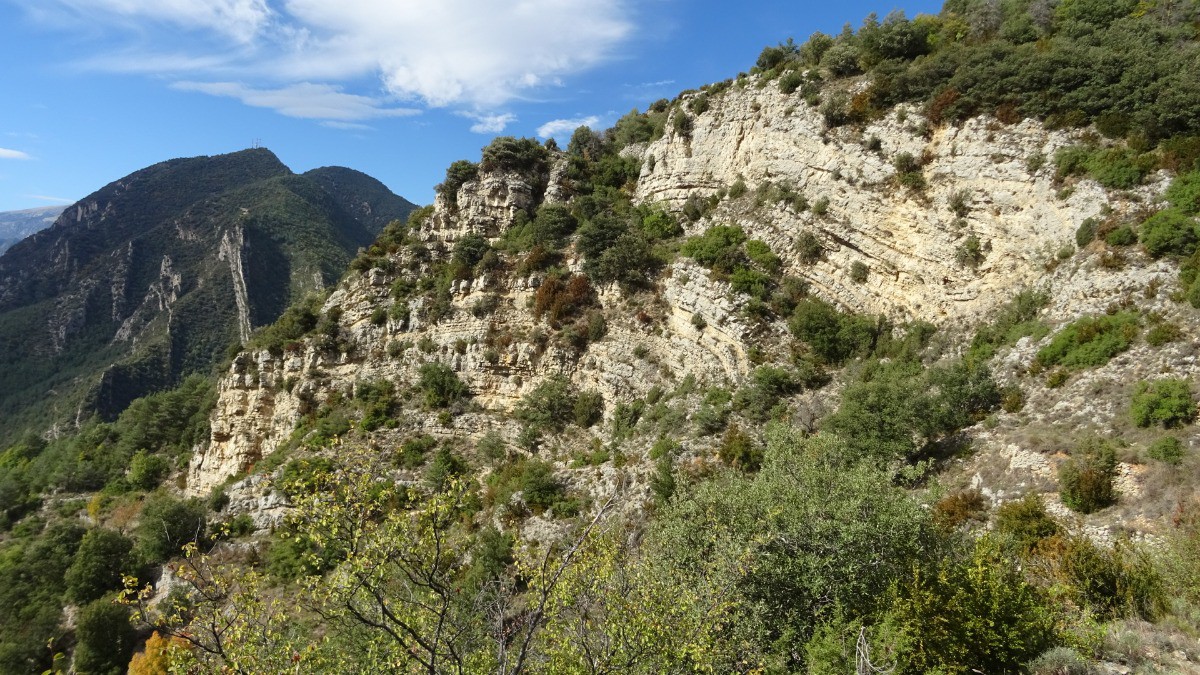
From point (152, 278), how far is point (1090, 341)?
11425 centimetres

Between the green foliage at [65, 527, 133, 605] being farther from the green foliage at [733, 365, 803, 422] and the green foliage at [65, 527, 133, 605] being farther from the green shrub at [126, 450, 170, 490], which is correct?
the green foliage at [733, 365, 803, 422]

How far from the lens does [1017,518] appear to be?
11070 millimetres

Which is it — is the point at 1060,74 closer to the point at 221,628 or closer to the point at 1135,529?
the point at 1135,529

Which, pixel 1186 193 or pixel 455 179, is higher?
pixel 455 179

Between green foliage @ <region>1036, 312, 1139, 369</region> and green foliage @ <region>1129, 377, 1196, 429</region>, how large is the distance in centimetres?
192

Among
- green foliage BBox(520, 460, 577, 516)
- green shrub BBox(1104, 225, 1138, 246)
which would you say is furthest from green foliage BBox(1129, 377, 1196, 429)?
green foliage BBox(520, 460, 577, 516)

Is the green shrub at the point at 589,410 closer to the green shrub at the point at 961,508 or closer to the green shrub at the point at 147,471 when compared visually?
the green shrub at the point at 961,508

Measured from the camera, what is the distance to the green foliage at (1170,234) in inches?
572

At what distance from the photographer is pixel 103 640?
73.0ft

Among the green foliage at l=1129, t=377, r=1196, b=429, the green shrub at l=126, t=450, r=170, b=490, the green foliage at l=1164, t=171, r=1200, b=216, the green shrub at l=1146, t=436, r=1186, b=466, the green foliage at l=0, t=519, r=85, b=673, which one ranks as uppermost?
the green foliage at l=1164, t=171, r=1200, b=216

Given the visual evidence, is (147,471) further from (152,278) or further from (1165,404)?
(152,278)

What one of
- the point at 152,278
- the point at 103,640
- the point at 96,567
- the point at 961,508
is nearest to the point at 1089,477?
the point at 961,508

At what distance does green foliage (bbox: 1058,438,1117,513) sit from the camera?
10.9 meters

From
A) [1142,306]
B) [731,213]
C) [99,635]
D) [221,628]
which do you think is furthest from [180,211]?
[1142,306]
